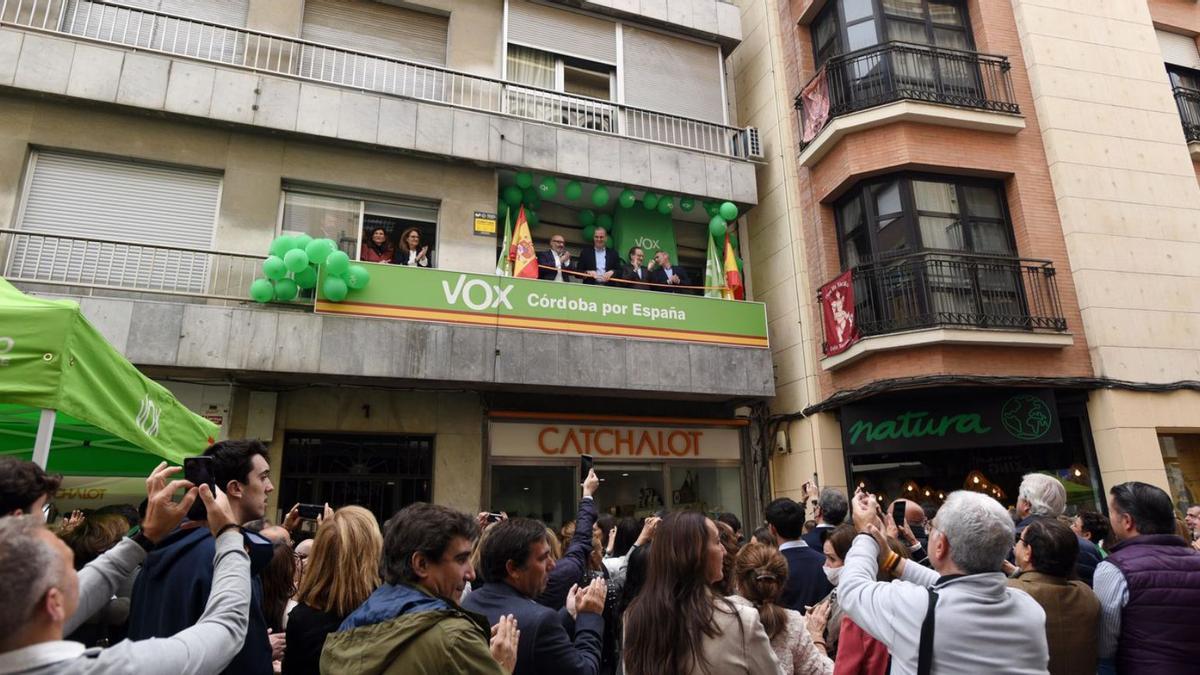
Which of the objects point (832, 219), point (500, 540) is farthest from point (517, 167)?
point (500, 540)

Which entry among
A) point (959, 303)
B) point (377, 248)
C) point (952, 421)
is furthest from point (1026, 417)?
point (377, 248)

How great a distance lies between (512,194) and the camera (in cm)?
1148

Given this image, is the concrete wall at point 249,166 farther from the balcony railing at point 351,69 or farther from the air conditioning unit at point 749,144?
the air conditioning unit at point 749,144

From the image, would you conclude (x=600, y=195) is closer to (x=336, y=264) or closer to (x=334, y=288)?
(x=336, y=264)

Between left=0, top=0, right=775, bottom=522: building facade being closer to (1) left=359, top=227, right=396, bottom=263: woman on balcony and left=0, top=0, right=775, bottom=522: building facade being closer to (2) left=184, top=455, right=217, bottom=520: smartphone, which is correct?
(1) left=359, top=227, right=396, bottom=263: woman on balcony

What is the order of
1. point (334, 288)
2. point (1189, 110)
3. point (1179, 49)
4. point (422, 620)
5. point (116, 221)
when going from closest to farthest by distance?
point (422, 620)
point (334, 288)
point (116, 221)
point (1189, 110)
point (1179, 49)

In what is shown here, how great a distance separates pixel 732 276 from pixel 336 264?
6840 mm

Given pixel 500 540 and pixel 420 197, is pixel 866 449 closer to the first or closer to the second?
pixel 420 197

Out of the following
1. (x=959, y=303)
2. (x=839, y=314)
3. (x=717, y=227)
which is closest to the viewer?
(x=959, y=303)

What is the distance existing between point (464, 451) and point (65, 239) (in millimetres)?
5996

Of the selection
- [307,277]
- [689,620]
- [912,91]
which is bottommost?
[689,620]

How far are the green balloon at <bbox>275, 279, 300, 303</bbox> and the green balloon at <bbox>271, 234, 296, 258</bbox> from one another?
36 cm

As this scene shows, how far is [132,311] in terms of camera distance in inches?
334

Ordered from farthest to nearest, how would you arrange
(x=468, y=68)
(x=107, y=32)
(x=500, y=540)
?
(x=468, y=68) < (x=107, y=32) < (x=500, y=540)
